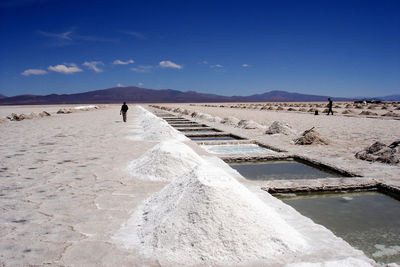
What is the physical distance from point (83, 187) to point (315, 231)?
9.43ft

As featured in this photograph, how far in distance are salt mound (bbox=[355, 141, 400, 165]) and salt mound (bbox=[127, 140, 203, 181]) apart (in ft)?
11.1

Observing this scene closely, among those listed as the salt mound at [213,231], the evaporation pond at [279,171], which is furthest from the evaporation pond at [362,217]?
the evaporation pond at [279,171]

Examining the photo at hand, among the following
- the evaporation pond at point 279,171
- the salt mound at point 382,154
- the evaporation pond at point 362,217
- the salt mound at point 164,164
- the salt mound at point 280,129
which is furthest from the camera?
the salt mound at point 280,129

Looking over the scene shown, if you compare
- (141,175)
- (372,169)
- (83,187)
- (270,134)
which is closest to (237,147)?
(270,134)

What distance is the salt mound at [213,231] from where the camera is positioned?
→ 2.18 m

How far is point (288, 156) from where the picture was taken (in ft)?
21.0

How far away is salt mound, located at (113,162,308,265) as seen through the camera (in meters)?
2.18

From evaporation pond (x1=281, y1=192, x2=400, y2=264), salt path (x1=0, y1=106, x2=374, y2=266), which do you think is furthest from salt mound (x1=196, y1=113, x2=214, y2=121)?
salt path (x1=0, y1=106, x2=374, y2=266)

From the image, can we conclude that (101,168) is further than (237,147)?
No

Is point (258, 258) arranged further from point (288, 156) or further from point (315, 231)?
point (288, 156)

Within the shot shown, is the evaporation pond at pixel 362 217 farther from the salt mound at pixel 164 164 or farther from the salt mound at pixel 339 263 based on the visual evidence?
the salt mound at pixel 164 164

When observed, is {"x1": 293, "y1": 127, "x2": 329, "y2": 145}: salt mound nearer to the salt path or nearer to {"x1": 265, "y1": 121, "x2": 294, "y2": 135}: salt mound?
{"x1": 265, "y1": 121, "x2": 294, "y2": 135}: salt mound

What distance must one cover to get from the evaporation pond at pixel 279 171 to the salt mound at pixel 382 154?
Answer: 108 cm

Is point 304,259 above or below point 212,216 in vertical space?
below
